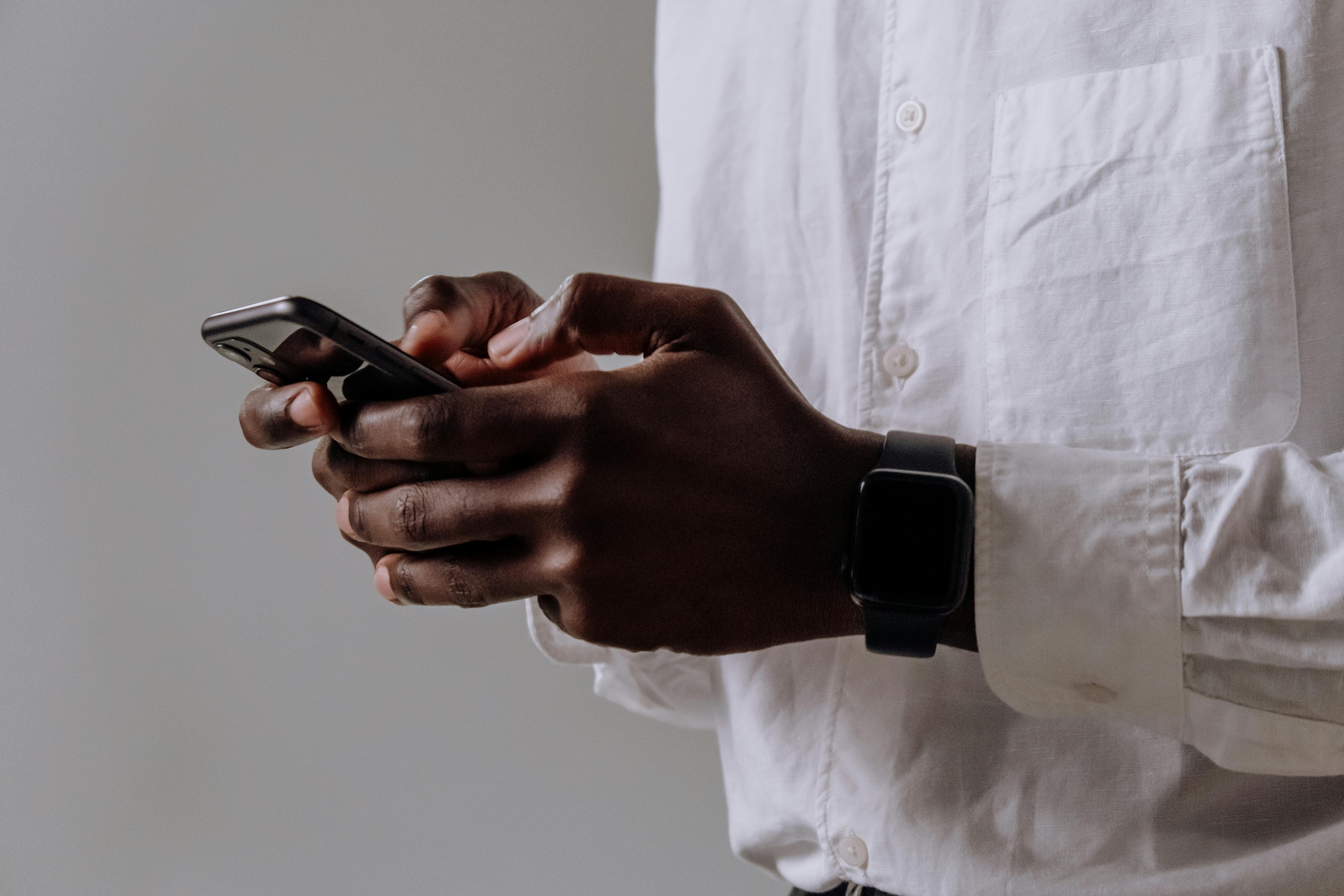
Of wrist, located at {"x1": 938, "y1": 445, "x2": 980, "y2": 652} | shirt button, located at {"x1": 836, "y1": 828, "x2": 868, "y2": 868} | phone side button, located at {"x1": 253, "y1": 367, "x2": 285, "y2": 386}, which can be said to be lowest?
shirt button, located at {"x1": 836, "y1": 828, "x2": 868, "y2": 868}

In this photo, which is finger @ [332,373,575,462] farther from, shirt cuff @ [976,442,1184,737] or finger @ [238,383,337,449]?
shirt cuff @ [976,442,1184,737]

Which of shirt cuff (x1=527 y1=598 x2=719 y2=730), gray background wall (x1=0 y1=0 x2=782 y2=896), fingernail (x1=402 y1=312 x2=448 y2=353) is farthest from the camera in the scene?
gray background wall (x1=0 y1=0 x2=782 y2=896)

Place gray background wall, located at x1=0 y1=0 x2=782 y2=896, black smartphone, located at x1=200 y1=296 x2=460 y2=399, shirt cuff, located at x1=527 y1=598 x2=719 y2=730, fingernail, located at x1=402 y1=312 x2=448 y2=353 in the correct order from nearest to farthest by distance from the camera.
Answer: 1. black smartphone, located at x1=200 y1=296 x2=460 y2=399
2. fingernail, located at x1=402 y1=312 x2=448 y2=353
3. shirt cuff, located at x1=527 y1=598 x2=719 y2=730
4. gray background wall, located at x1=0 y1=0 x2=782 y2=896

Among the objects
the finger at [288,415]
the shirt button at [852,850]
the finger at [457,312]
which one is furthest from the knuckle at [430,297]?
the shirt button at [852,850]

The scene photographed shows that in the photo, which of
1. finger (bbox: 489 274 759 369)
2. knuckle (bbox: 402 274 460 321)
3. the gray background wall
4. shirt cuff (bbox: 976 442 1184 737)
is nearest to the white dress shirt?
shirt cuff (bbox: 976 442 1184 737)

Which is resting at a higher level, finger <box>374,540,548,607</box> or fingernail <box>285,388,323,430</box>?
fingernail <box>285,388,323,430</box>

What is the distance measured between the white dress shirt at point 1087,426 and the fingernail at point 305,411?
1.12 ft

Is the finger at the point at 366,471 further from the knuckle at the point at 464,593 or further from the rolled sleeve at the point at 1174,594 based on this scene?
the rolled sleeve at the point at 1174,594

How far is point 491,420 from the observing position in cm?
41

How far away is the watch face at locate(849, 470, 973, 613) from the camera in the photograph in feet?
1.39

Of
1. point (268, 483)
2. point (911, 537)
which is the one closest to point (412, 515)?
point (911, 537)

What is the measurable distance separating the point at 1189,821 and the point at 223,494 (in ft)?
3.13

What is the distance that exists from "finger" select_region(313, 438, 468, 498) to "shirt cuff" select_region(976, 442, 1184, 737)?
0.28 meters

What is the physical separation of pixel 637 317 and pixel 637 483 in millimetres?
83
